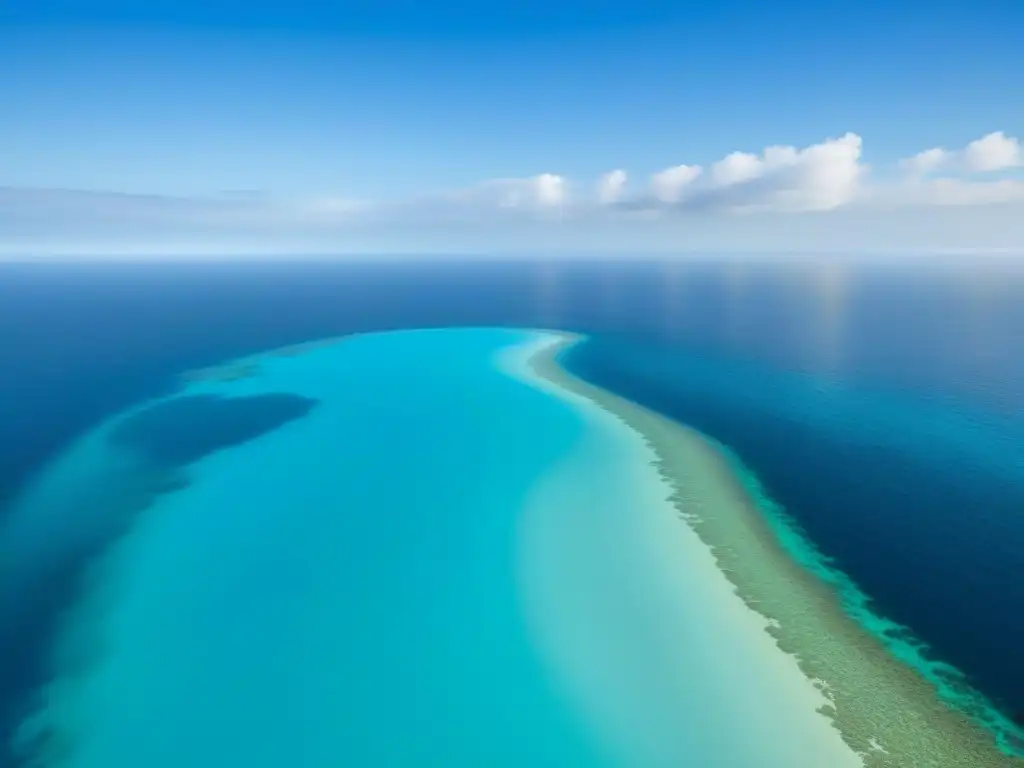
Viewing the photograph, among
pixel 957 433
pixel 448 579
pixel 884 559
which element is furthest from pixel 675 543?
pixel 957 433

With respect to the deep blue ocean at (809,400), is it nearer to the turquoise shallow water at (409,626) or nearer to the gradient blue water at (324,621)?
the gradient blue water at (324,621)

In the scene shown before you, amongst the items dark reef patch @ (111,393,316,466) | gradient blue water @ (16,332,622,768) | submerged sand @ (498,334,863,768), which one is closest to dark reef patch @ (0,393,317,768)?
dark reef patch @ (111,393,316,466)

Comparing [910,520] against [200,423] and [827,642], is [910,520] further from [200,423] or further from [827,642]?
[200,423]

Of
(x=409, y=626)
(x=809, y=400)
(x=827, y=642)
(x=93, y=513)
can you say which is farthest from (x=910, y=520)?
(x=93, y=513)

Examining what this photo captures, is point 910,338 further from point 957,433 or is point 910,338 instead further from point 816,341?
point 957,433

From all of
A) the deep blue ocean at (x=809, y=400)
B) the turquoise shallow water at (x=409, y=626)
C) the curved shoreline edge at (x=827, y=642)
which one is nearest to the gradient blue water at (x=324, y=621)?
the turquoise shallow water at (x=409, y=626)

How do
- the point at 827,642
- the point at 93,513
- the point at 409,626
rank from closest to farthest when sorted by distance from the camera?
the point at 827,642
the point at 409,626
the point at 93,513
